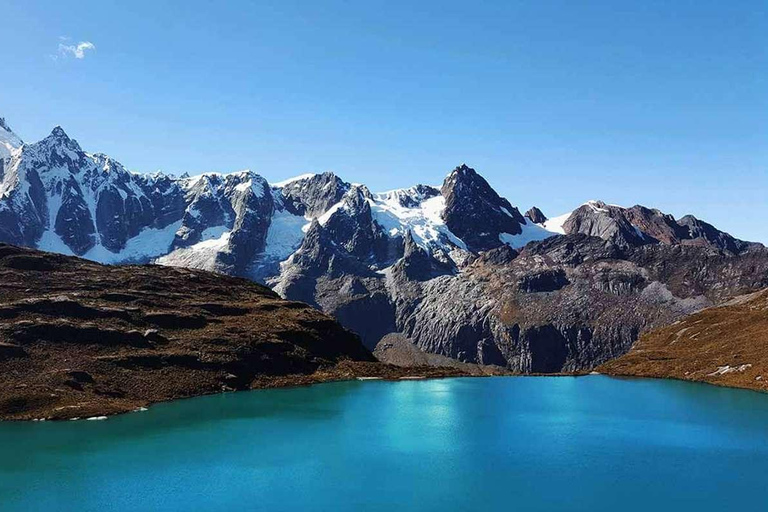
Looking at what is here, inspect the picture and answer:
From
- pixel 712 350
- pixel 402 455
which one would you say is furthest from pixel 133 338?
pixel 712 350

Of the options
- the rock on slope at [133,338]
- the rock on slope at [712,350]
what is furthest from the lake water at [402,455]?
the rock on slope at [712,350]

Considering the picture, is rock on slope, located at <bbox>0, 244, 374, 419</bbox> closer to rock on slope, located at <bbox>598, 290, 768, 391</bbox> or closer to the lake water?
the lake water

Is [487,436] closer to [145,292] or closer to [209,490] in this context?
[209,490]

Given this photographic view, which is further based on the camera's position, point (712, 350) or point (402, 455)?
point (712, 350)

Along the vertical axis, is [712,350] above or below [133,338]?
above

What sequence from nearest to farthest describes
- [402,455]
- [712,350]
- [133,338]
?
[402,455], [133,338], [712,350]

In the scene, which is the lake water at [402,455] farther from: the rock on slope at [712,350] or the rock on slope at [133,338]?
the rock on slope at [712,350]

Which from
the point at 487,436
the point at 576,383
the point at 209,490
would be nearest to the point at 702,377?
the point at 576,383

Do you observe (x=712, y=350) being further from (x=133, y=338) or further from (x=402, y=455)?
(x=133, y=338)
